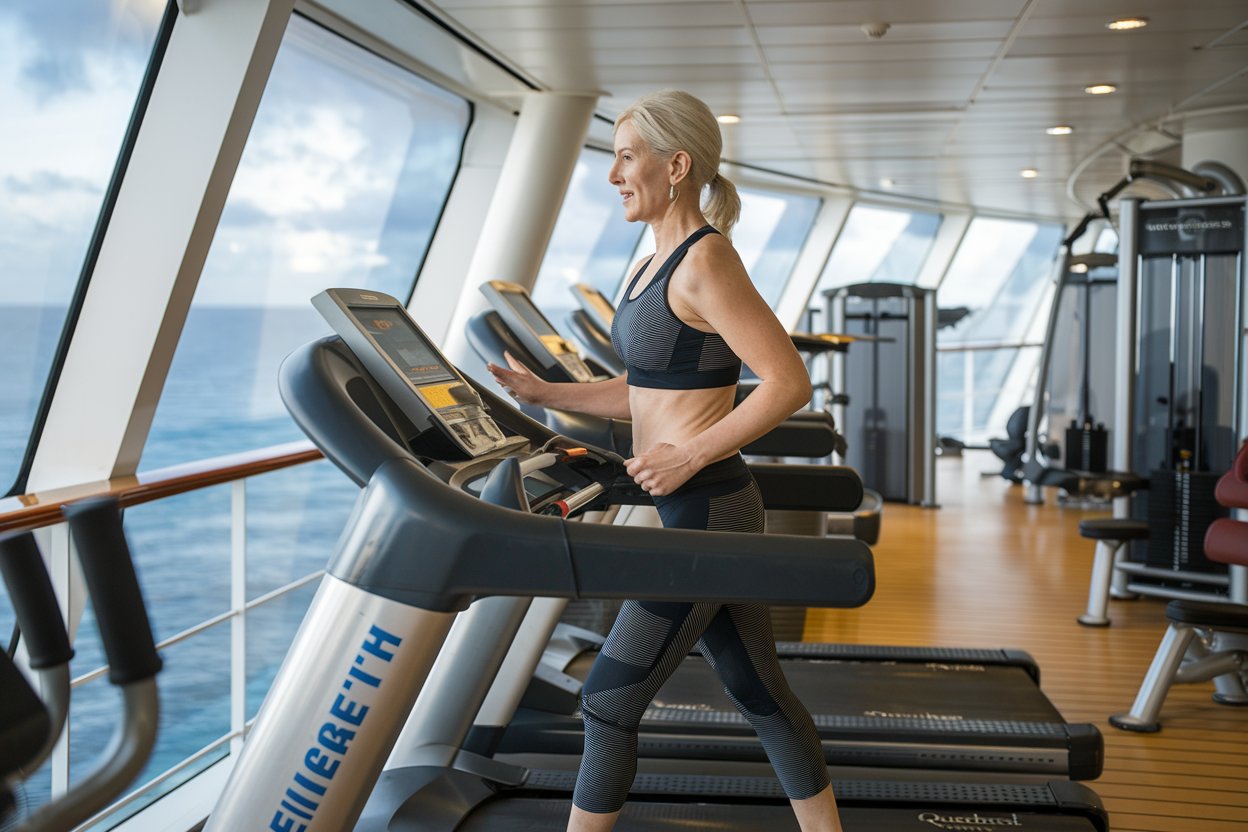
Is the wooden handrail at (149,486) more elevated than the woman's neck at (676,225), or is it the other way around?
the woman's neck at (676,225)

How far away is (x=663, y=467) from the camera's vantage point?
159cm

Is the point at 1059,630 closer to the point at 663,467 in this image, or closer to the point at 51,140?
the point at 663,467

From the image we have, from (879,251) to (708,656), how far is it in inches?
505

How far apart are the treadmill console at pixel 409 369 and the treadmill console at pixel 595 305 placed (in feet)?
8.21

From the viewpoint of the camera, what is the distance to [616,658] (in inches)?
66.9

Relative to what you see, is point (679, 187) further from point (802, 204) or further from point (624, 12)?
point (802, 204)

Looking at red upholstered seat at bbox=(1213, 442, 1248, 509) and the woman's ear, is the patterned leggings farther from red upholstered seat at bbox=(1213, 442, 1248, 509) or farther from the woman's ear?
red upholstered seat at bbox=(1213, 442, 1248, 509)

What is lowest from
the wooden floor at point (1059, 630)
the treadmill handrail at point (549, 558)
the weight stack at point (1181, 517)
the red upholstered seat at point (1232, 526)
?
the wooden floor at point (1059, 630)

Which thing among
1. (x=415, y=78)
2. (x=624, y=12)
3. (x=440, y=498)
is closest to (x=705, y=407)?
(x=440, y=498)

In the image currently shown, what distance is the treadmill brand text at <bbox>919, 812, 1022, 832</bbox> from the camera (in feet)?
7.35

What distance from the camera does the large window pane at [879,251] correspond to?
42.6ft

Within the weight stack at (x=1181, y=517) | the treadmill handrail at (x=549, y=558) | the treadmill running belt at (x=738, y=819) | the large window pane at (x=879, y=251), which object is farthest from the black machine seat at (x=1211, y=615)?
the large window pane at (x=879, y=251)

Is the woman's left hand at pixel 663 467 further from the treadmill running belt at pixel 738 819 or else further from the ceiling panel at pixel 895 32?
the ceiling panel at pixel 895 32

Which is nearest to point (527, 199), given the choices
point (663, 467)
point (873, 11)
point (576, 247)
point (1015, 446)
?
point (873, 11)
